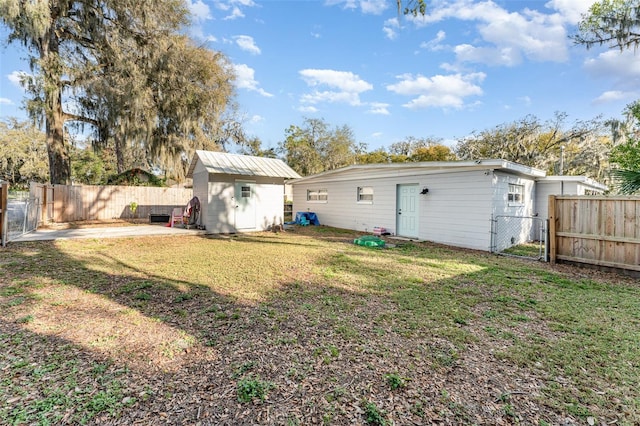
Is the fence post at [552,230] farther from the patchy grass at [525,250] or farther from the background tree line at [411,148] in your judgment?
the background tree line at [411,148]

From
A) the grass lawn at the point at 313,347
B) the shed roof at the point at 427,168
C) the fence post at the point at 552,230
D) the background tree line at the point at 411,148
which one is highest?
the background tree line at the point at 411,148

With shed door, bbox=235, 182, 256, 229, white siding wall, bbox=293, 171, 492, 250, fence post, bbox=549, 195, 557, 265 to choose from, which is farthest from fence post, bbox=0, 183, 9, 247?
fence post, bbox=549, 195, 557, 265

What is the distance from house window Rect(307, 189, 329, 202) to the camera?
13.8 metres

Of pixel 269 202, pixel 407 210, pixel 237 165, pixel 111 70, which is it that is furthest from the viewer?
pixel 111 70

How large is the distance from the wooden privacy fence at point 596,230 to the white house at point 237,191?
29.9ft

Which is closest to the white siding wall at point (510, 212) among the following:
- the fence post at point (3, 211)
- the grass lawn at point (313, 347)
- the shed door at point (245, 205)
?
the grass lawn at point (313, 347)

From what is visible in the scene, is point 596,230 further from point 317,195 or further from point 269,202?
point 317,195

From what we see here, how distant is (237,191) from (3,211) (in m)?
6.22

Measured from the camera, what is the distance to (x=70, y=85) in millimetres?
11891

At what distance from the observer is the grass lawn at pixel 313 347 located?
1.98 meters

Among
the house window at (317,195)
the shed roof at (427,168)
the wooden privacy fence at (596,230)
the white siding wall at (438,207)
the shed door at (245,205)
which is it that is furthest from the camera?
the house window at (317,195)

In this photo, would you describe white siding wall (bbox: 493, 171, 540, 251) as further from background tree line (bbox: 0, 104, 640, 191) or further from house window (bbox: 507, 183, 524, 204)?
background tree line (bbox: 0, 104, 640, 191)

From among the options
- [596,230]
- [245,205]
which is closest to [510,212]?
[596,230]

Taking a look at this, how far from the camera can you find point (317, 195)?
14.3 metres
